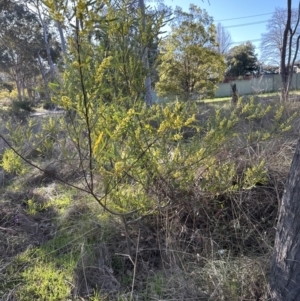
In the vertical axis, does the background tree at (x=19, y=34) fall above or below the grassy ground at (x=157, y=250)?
above

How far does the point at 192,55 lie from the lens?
932 cm

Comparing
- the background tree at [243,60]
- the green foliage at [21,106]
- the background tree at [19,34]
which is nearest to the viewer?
the green foliage at [21,106]

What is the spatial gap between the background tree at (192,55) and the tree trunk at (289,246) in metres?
7.86

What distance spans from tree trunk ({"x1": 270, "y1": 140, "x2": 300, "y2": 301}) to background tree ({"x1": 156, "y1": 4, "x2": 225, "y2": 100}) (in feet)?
25.8

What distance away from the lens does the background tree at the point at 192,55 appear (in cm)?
912

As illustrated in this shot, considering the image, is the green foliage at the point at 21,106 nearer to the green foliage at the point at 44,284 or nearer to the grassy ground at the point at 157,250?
the grassy ground at the point at 157,250

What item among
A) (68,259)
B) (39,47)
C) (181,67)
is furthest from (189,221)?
(39,47)

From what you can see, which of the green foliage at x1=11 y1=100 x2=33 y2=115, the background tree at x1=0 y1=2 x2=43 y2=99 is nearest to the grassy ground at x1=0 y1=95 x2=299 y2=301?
the green foliage at x1=11 y1=100 x2=33 y2=115

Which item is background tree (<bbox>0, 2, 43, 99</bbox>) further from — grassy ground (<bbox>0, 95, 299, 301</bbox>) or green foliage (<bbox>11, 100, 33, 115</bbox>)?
grassy ground (<bbox>0, 95, 299, 301</bbox>)

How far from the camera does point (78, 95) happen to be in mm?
1223

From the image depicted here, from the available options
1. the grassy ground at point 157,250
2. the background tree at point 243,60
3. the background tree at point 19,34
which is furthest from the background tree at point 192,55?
the background tree at point 243,60

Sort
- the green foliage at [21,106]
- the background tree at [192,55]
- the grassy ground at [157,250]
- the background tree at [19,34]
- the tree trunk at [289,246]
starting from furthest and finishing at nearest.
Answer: the background tree at [19,34] < the green foliage at [21,106] < the background tree at [192,55] < the grassy ground at [157,250] < the tree trunk at [289,246]

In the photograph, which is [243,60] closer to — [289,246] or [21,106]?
[21,106]

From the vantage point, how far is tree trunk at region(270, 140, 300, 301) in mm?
1256
